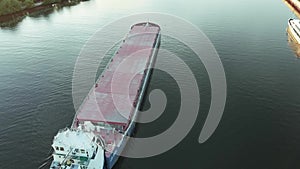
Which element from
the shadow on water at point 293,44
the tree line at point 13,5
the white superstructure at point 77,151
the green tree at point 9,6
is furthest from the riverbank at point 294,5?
the green tree at point 9,6

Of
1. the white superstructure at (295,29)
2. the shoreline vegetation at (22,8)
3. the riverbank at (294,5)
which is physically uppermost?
the shoreline vegetation at (22,8)

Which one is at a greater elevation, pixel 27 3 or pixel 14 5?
pixel 27 3

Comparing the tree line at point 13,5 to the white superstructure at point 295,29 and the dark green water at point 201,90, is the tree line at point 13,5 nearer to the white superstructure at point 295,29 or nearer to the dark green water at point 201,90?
the dark green water at point 201,90

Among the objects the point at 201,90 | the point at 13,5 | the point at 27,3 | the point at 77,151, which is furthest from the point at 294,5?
the point at 13,5

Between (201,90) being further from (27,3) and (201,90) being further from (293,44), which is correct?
(27,3)

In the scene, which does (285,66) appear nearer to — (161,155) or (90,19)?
(161,155)

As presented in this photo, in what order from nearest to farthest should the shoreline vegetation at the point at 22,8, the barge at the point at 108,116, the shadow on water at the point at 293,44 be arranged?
the barge at the point at 108,116 → the shadow on water at the point at 293,44 → the shoreline vegetation at the point at 22,8

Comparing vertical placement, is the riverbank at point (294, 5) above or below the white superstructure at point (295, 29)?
above
